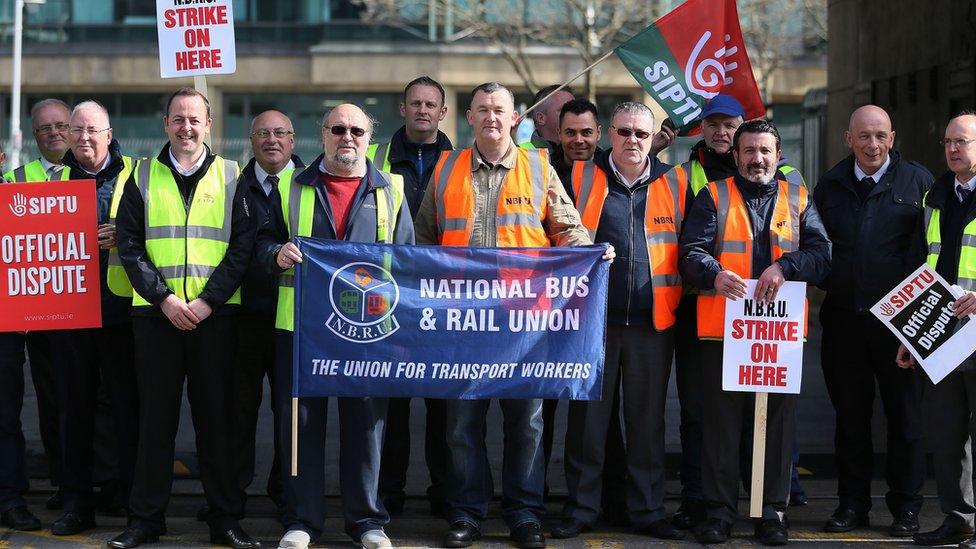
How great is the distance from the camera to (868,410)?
761cm

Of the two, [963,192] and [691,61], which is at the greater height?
[691,61]

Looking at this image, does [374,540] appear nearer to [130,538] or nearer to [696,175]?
[130,538]

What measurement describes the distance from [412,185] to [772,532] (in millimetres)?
2771

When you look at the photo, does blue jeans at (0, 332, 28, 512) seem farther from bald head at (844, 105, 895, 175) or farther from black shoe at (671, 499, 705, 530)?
bald head at (844, 105, 895, 175)

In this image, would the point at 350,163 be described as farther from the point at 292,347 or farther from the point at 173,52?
the point at 173,52

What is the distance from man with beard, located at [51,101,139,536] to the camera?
24.0 ft

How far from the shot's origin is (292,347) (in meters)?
6.90

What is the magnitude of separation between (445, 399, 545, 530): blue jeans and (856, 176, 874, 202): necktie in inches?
84.2

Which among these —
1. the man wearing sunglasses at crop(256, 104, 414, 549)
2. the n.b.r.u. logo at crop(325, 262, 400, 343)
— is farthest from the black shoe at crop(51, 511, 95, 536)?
the n.b.r.u. logo at crop(325, 262, 400, 343)

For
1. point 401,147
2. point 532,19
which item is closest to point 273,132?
point 401,147

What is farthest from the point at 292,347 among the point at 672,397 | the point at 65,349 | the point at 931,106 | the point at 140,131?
the point at 140,131

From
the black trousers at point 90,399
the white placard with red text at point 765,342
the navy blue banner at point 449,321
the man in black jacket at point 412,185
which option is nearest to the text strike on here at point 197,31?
the man in black jacket at point 412,185

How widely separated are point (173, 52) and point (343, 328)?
2489 mm

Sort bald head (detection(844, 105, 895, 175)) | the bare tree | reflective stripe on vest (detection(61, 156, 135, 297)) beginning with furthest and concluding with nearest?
the bare tree, bald head (detection(844, 105, 895, 175)), reflective stripe on vest (detection(61, 156, 135, 297))
